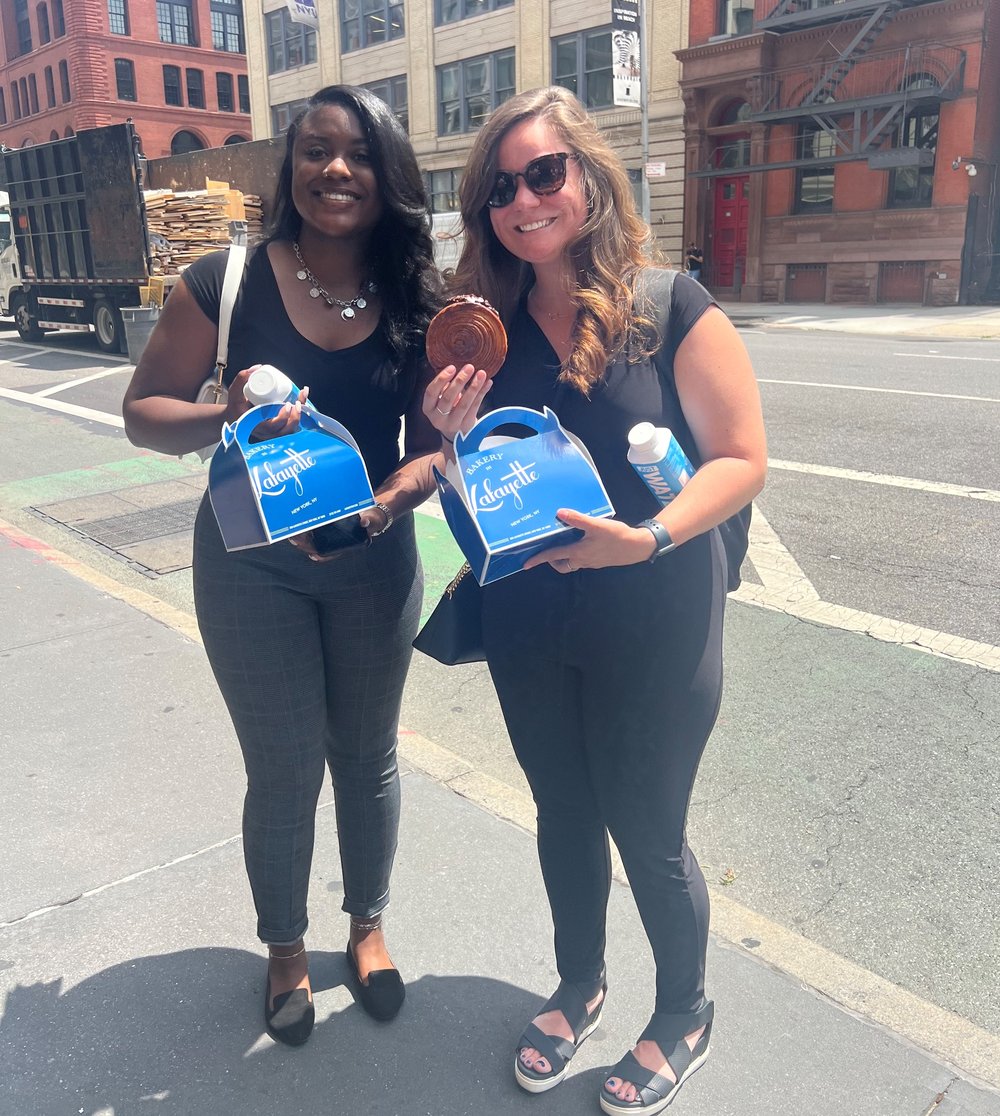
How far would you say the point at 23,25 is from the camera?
2119 inches

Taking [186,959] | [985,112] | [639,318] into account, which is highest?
[985,112]

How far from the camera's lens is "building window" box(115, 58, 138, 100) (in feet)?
168

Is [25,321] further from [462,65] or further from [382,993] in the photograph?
[382,993]

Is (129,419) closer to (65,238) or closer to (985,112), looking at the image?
(65,238)

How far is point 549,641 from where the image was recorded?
1944 mm

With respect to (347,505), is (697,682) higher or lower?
lower

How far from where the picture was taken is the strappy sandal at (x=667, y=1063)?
2.00 m

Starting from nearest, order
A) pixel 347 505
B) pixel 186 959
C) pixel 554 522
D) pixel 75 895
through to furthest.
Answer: pixel 554 522 → pixel 347 505 → pixel 186 959 → pixel 75 895

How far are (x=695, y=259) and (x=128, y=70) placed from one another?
3807cm

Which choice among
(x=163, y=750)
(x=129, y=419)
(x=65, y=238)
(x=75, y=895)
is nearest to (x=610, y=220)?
(x=129, y=419)

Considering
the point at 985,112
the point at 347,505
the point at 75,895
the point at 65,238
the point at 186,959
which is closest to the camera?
the point at 347,505

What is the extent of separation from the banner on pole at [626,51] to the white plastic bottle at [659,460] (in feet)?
72.3

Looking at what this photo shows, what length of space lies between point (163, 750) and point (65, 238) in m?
16.4

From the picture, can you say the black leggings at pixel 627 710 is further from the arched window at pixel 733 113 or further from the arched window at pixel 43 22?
the arched window at pixel 43 22
